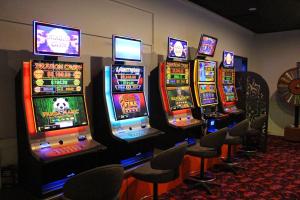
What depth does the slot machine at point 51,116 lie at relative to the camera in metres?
2.33

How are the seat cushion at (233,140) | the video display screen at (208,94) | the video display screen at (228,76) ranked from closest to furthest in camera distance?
the seat cushion at (233,140) < the video display screen at (208,94) < the video display screen at (228,76)

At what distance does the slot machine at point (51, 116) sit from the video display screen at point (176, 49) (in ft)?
5.16

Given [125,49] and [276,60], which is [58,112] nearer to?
[125,49]

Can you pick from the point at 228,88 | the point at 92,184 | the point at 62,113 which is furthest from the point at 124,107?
the point at 228,88

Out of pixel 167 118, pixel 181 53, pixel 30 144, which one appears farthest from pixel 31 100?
pixel 181 53

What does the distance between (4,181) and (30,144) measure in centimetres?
45

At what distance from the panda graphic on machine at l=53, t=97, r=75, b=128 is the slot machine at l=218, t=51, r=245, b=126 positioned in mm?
3296

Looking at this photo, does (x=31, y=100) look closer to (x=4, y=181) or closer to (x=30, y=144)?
(x=30, y=144)

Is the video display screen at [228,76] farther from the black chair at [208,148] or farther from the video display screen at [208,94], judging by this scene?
the black chair at [208,148]

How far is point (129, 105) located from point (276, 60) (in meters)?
Result: 6.02

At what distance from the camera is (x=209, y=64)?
479 centimetres

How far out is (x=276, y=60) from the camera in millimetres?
7852

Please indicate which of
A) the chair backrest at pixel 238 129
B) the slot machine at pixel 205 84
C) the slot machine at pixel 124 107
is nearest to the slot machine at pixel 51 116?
the slot machine at pixel 124 107

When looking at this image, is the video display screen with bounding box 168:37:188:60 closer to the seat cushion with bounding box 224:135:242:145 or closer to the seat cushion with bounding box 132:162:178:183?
the seat cushion with bounding box 224:135:242:145
